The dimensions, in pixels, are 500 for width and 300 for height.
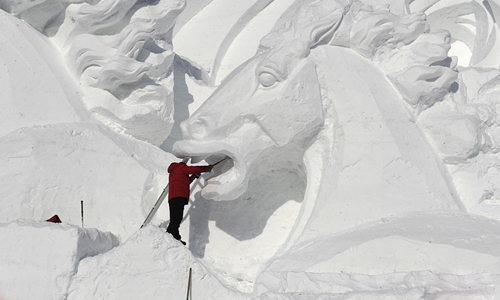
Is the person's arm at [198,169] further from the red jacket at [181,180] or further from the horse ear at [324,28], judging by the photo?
the horse ear at [324,28]

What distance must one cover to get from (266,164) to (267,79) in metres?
0.43

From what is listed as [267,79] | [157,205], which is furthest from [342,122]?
[157,205]

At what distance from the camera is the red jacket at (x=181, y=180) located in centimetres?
333

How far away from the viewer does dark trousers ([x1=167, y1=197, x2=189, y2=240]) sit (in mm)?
3299

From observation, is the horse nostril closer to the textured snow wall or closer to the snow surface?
the snow surface

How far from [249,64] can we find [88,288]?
4.30ft

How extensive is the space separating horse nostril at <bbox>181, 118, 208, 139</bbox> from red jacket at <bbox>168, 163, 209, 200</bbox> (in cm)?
15

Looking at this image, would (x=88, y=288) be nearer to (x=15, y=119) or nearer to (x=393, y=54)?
(x=15, y=119)

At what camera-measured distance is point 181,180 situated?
11.0 ft

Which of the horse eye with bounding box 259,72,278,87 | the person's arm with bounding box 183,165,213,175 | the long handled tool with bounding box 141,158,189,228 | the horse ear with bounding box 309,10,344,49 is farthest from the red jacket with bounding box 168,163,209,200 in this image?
the horse ear with bounding box 309,10,344,49

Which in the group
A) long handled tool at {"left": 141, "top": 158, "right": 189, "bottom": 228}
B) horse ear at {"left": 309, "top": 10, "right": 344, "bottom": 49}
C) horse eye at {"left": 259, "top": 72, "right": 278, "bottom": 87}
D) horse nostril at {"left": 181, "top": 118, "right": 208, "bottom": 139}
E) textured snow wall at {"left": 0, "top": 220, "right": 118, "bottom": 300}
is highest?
horse ear at {"left": 309, "top": 10, "right": 344, "bottom": 49}

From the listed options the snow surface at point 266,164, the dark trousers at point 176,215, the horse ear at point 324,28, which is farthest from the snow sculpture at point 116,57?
the horse ear at point 324,28

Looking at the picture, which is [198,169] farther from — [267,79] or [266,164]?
[267,79]

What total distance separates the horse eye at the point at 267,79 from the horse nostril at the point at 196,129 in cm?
33
